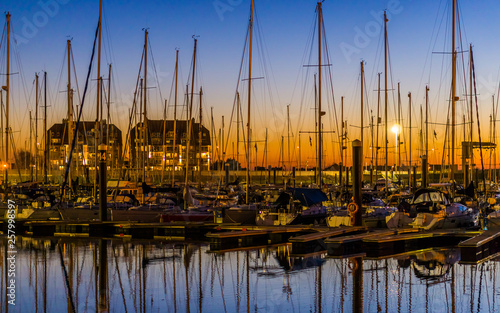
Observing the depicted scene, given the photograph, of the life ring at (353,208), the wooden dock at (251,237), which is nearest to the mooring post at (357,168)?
the life ring at (353,208)

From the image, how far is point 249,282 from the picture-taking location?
19000 millimetres

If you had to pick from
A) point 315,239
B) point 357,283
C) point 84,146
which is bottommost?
point 357,283

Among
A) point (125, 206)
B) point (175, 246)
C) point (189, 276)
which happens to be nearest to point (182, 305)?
point (189, 276)

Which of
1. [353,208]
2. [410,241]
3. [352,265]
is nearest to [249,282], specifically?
[352,265]

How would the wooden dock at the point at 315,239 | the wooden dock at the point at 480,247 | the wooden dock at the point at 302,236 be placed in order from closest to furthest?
the wooden dock at the point at 480,247 < the wooden dock at the point at 302,236 < the wooden dock at the point at 315,239

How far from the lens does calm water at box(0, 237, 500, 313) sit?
51.9ft

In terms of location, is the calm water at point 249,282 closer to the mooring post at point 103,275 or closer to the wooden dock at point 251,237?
the mooring post at point 103,275

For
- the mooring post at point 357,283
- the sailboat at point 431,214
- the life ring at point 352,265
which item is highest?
the sailboat at point 431,214

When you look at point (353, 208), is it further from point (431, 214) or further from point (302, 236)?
point (302, 236)

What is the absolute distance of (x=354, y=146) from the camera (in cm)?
2795

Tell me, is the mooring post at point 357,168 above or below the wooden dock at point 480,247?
above

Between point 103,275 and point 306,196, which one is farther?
point 306,196

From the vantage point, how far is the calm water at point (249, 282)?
51.9 feet

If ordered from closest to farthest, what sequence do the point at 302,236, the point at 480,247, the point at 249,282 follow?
1. the point at 249,282
2. the point at 480,247
3. the point at 302,236
